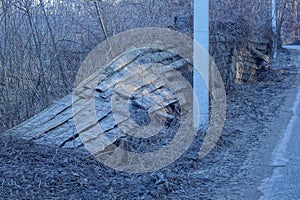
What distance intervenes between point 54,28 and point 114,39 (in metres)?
1.19

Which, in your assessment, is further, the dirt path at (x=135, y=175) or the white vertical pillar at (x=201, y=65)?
the white vertical pillar at (x=201, y=65)

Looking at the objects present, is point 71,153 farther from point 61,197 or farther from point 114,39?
point 114,39

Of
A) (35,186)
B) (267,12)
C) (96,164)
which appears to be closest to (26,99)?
(96,164)

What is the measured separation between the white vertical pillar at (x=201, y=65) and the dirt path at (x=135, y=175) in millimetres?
532

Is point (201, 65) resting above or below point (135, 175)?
above

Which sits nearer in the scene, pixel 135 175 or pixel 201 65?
pixel 135 175

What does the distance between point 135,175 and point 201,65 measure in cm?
271

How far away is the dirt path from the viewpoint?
4707 mm

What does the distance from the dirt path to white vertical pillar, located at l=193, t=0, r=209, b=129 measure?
53 centimetres

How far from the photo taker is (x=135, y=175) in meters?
5.34

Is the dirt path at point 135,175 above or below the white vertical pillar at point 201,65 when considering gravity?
below

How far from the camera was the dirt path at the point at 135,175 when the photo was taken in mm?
4707

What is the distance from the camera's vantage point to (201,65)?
7410mm

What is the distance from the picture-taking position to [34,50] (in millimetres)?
8062
